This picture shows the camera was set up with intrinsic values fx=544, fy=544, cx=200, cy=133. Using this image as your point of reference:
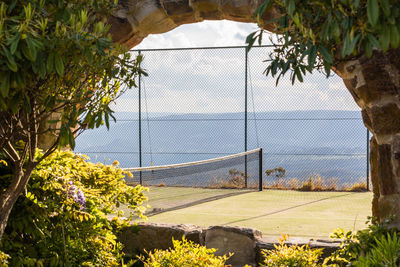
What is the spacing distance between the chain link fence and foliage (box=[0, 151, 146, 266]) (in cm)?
678

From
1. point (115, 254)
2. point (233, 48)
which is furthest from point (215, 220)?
point (233, 48)

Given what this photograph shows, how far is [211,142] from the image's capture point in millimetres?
14195

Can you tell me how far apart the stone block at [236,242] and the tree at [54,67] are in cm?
222

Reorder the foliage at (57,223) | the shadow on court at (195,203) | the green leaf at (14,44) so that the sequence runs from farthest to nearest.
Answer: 1. the shadow on court at (195,203)
2. the foliage at (57,223)
3. the green leaf at (14,44)

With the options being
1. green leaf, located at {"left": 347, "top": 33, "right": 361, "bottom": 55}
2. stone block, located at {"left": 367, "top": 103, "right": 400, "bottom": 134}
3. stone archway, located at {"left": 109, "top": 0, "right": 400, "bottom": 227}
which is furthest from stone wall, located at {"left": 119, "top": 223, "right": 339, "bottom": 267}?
green leaf, located at {"left": 347, "top": 33, "right": 361, "bottom": 55}

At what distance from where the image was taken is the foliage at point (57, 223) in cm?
413

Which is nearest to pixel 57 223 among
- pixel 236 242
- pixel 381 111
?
pixel 236 242

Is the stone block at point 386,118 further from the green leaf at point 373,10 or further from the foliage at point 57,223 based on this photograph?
the green leaf at point 373,10

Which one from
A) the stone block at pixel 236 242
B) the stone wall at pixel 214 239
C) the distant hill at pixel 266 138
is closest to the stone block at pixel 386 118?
the stone wall at pixel 214 239

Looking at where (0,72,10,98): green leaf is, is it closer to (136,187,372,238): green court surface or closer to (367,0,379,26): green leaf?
(367,0,379,26): green leaf

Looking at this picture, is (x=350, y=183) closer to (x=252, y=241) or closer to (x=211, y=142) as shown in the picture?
(x=211, y=142)

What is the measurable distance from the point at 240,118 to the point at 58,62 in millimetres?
11518

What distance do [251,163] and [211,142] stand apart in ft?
9.59

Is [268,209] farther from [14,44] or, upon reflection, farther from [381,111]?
Result: [14,44]
